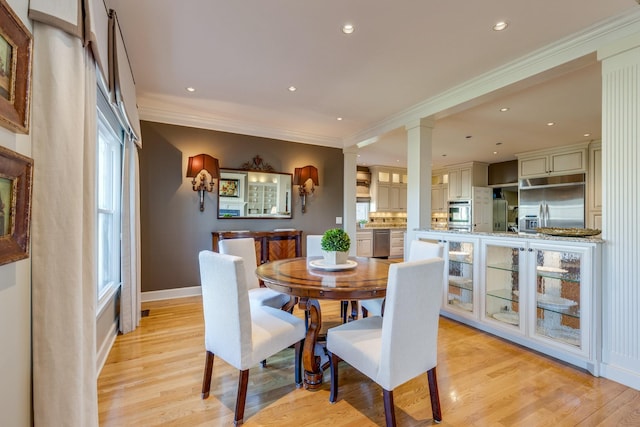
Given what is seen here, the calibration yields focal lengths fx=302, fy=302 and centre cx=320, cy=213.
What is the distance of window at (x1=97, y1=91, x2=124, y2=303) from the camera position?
281 centimetres

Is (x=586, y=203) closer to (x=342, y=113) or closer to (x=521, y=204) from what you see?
(x=521, y=204)

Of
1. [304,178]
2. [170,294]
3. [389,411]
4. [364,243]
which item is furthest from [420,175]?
[364,243]

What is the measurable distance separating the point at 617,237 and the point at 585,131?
11.9ft

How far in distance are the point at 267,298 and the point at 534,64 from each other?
301cm

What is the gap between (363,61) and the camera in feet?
8.98

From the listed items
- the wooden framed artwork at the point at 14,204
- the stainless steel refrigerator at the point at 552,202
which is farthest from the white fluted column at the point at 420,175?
the wooden framed artwork at the point at 14,204

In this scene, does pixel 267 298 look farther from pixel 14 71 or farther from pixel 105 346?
pixel 14 71

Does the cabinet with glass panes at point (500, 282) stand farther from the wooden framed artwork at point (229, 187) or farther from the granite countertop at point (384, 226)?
the granite countertop at point (384, 226)

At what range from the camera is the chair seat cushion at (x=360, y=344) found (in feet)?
5.32

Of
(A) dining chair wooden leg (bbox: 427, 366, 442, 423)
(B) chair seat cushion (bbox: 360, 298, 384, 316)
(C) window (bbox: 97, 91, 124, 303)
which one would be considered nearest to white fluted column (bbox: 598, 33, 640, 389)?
(A) dining chair wooden leg (bbox: 427, 366, 442, 423)

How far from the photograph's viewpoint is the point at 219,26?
2.24m

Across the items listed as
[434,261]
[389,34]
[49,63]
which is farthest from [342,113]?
[49,63]

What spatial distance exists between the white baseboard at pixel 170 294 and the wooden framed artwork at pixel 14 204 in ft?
11.2

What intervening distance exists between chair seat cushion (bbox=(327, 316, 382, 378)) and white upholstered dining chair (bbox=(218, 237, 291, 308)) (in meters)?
0.78
